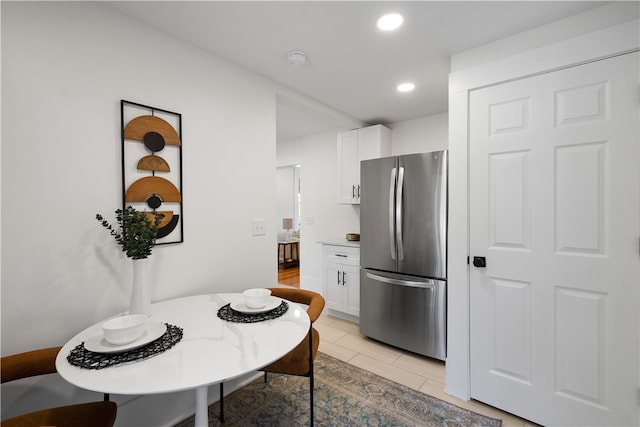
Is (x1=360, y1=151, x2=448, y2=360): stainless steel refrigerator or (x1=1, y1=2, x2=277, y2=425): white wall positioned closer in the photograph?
(x1=1, y1=2, x2=277, y2=425): white wall

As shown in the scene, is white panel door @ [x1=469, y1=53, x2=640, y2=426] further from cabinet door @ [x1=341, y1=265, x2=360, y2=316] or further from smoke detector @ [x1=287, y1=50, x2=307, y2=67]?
cabinet door @ [x1=341, y1=265, x2=360, y2=316]

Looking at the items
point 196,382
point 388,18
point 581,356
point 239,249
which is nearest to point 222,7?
point 388,18

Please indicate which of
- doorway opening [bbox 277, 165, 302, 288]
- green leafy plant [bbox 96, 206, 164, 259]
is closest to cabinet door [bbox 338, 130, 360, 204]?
green leafy plant [bbox 96, 206, 164, 259]

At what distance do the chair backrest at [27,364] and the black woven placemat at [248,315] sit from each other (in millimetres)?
687

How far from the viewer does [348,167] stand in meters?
3.80

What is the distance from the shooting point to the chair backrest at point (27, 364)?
3.75 feet

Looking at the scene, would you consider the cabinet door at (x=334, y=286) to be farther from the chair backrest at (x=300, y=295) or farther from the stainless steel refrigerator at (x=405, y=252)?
the chair backrest at (x=300, y=295)

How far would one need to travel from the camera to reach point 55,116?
4.62 feet

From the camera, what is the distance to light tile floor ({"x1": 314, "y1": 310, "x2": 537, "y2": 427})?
197 cm

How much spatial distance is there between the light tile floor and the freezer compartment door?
9cm

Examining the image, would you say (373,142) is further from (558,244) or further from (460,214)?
(558,244)

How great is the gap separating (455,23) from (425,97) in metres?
1.21

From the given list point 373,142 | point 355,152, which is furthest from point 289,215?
point 373,142

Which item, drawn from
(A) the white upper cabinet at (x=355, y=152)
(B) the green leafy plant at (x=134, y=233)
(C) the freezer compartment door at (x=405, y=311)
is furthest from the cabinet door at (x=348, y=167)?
(B) the green leafy plant at (x=134, y=233)
